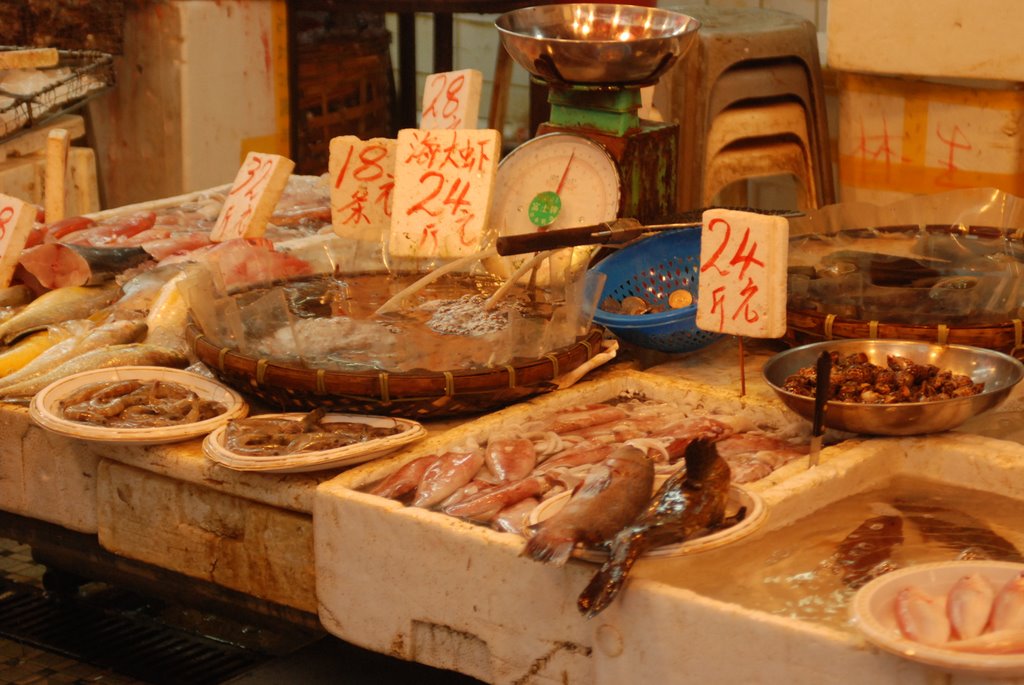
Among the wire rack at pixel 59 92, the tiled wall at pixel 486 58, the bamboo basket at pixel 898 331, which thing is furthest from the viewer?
the tiled wall at pixel 486 58

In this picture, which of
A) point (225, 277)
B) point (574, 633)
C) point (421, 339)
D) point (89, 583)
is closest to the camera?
point (574, 633)

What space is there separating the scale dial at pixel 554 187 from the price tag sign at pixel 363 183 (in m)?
0.35

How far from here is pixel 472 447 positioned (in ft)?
9.79

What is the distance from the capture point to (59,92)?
20.4 feet

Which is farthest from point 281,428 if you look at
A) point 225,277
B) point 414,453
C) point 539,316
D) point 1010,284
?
point 1010,284

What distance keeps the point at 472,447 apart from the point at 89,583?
6.95ft

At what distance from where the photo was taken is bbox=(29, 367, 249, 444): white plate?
3010 millimetres

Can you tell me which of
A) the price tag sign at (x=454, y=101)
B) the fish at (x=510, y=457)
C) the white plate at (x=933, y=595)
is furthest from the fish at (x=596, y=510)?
the price tag sign at (x=454, y=101)

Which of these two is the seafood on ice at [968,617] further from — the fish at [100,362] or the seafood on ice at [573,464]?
the fish at [100,362]

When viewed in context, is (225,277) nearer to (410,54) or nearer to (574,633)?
(574,633)

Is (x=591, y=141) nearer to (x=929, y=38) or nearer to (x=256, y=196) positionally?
(x=256, y=196)

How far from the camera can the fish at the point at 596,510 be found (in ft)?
7.75

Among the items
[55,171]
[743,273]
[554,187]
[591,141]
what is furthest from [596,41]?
[55,171]

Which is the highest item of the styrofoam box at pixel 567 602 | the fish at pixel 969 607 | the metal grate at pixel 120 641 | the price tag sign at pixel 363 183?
→ the price tag sign at pixel 363 183
